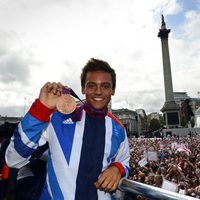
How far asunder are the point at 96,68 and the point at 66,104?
527 mm

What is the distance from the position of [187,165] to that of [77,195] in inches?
519

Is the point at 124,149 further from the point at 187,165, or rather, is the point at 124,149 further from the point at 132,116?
the point at 132,116

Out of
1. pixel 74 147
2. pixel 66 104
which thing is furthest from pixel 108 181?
pixel 66 104

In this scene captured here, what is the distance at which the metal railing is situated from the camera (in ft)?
4.36

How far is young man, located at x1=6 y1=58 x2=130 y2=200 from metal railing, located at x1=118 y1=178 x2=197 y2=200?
2.8 inches

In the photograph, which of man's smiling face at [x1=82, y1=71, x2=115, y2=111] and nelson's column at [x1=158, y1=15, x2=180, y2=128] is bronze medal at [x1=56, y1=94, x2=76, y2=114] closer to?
man's smiling face at [x1=82, y1=71, x2=115, y2=111]

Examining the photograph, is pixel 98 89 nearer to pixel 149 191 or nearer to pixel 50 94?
pixel 50 94

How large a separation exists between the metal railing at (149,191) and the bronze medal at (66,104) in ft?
1.99

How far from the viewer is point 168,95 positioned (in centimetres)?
5947

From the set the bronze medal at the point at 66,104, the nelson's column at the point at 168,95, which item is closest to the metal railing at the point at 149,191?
the bronze medal at the point at 66,104

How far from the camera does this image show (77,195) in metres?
1.73

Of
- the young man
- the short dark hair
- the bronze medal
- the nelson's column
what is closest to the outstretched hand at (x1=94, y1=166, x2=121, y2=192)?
the young man

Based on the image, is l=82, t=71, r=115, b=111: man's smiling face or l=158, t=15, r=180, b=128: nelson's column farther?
l=158, t=15, r=180, b=128: nelson's column

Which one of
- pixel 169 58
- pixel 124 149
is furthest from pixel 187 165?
pixel 169 58
